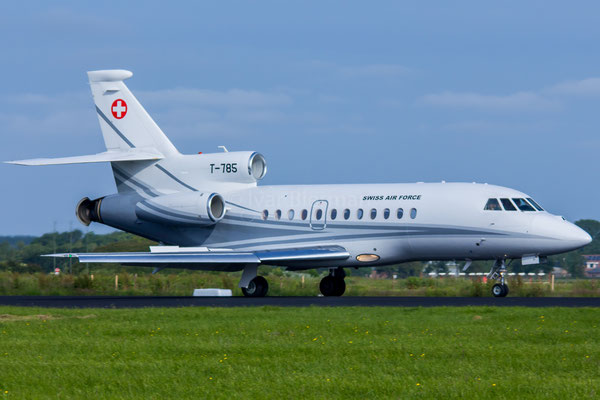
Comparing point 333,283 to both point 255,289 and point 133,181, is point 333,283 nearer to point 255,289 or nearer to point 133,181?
point 255,289

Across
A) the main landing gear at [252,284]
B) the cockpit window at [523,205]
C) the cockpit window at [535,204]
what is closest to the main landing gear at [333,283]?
the main landing gear at [252,284]

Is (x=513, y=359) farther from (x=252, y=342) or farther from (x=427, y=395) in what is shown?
(x=252, y=342)

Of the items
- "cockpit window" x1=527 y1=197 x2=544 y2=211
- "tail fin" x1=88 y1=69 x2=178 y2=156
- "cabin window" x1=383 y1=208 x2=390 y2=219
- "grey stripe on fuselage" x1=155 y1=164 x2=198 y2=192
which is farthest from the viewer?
"tail fin" x1=88 y1=69 x2=178 y2=156

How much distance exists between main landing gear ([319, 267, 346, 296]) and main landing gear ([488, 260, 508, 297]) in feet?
21.0

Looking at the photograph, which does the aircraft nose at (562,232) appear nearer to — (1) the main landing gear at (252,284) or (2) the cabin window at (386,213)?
(2) the cabin window at (386,213)

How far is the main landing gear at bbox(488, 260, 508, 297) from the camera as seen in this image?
29922 millimetres

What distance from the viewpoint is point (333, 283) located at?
3497 centimetres

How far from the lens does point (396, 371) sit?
12.6 meters

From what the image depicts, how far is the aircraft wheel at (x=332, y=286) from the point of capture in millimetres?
34938

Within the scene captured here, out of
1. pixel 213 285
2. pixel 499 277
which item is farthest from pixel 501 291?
pixel 213 285

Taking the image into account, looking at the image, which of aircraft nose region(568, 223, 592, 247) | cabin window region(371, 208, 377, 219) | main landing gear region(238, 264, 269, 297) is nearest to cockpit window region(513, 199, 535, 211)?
aircraft nose region(568, 223, 592, 247)

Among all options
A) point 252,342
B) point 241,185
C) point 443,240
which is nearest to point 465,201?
point 443,240

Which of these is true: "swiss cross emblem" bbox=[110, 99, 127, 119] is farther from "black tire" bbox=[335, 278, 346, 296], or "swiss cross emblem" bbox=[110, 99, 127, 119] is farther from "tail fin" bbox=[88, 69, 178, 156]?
"black tire" bbox=[335, 278, 346, 296]

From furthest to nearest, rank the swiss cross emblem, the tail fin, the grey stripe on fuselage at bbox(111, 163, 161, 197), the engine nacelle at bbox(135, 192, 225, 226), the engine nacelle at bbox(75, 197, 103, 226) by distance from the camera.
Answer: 1. the swiss cross emblem
2. the tail fin
3. the grey stripe on fuselage at bbox(111, 163, 161, 197)
4. the engine nacelle at bbox(75, 197, 103, 226)
5. the engine nacelle at bbox(135, 192, 225, 226)
